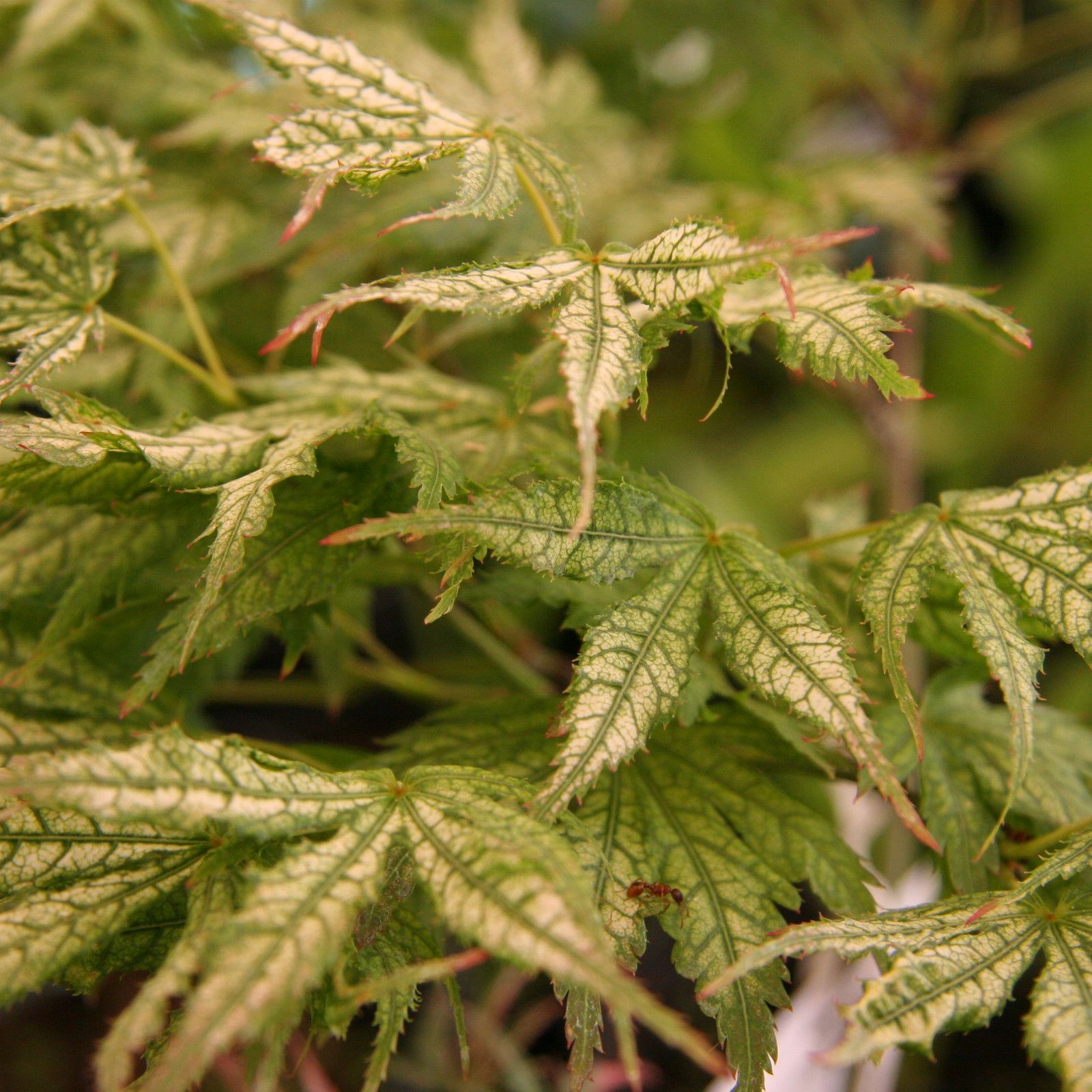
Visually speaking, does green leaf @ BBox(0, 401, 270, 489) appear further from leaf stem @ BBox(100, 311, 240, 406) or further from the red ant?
the red ant

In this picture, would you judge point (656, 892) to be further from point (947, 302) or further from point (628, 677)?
point (947, 302)

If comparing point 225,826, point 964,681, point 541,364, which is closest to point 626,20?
point 541,364

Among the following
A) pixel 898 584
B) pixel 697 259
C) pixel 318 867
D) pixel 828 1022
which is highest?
pixel 697 259

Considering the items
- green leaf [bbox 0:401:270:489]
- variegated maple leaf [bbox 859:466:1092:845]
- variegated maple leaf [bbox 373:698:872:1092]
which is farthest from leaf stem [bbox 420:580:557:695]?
variegated maple leaf [bbox 859:466:1092:845]

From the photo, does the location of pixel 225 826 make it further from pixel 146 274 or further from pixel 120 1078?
pixel 146 274

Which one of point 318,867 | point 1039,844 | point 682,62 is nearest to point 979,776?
point 1039,844

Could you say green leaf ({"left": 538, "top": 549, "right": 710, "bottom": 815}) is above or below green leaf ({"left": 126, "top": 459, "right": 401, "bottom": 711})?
above

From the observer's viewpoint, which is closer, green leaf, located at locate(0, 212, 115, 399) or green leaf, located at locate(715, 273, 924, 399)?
green leaf, located at locate(715, 273, 924, 399)
